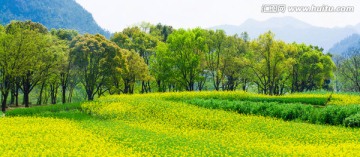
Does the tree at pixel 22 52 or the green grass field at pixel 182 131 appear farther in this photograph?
the tree at pixel 22 52

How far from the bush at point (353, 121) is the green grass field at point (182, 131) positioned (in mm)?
65

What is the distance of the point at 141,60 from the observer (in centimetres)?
6228

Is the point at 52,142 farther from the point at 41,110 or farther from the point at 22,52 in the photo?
the point at 22,52

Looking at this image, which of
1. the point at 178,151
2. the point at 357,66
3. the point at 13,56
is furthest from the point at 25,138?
the point at 357,66

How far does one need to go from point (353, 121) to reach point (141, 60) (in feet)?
139

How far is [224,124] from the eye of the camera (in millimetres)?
24141

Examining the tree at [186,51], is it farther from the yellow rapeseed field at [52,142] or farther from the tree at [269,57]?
the yellow rapeseed field at [52,142]

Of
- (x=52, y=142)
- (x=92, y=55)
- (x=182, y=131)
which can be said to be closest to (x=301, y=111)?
(x=182, y=131)

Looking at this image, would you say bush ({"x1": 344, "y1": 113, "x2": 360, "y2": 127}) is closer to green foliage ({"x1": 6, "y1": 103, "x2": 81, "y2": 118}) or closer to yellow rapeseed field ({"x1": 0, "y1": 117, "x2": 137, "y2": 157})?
yellow rapeseed field ({"x1": 0, "y1": 117, "x2": 137, "y2": 157})

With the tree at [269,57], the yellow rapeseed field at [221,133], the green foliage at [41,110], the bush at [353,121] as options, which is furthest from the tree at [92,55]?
the bush at [353,121]

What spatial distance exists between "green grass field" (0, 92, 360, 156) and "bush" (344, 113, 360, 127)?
0.21 feet

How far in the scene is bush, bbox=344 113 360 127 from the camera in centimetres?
2387

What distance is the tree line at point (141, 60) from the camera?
48.7m

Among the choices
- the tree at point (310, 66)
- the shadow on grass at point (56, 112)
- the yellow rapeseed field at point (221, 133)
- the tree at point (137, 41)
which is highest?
the tree at point (137, 41)
